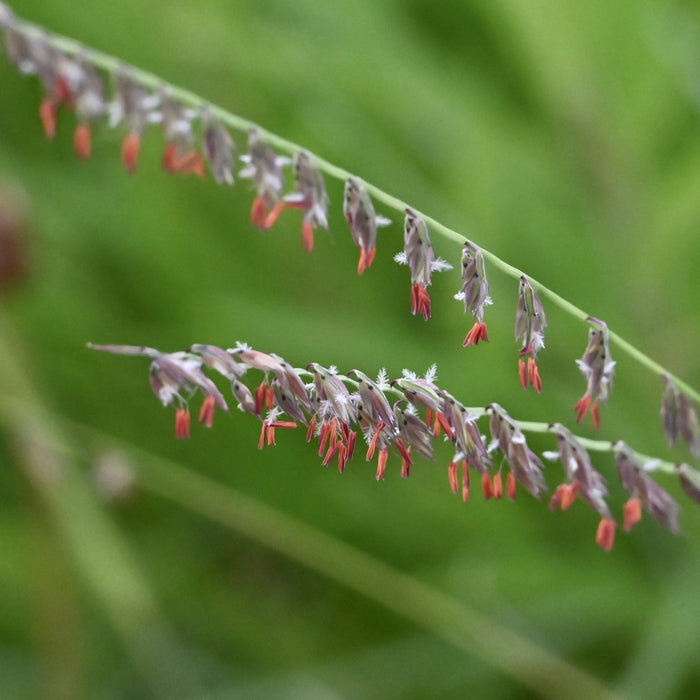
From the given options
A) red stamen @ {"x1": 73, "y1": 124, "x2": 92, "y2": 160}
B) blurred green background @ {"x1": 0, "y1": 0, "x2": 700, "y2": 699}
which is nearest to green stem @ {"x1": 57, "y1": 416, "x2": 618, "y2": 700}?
blurred green background @ {"x1": 0, "y1": 0, "x2": 700, "y2": 699}

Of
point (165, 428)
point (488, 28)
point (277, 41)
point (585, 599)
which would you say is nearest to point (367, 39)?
point (277, 41)

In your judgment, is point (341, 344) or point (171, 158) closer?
point (171, 158)

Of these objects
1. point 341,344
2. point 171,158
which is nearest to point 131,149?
point 171,158

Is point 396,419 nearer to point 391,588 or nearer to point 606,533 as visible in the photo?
point 606,533

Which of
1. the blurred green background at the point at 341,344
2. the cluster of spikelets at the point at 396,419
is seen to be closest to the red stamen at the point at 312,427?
the cluster of spikelets at the point at 396,419

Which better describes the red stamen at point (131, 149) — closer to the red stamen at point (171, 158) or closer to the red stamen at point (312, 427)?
the red stamen at point (171, 158)

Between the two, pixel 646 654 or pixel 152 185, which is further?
pixel 152 185

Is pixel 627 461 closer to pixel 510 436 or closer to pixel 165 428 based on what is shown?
pixel 510 436

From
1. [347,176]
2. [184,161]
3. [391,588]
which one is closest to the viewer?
[347,176]

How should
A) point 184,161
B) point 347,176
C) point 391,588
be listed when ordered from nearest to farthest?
point 347,176 → point 184,161 → point 391,588
